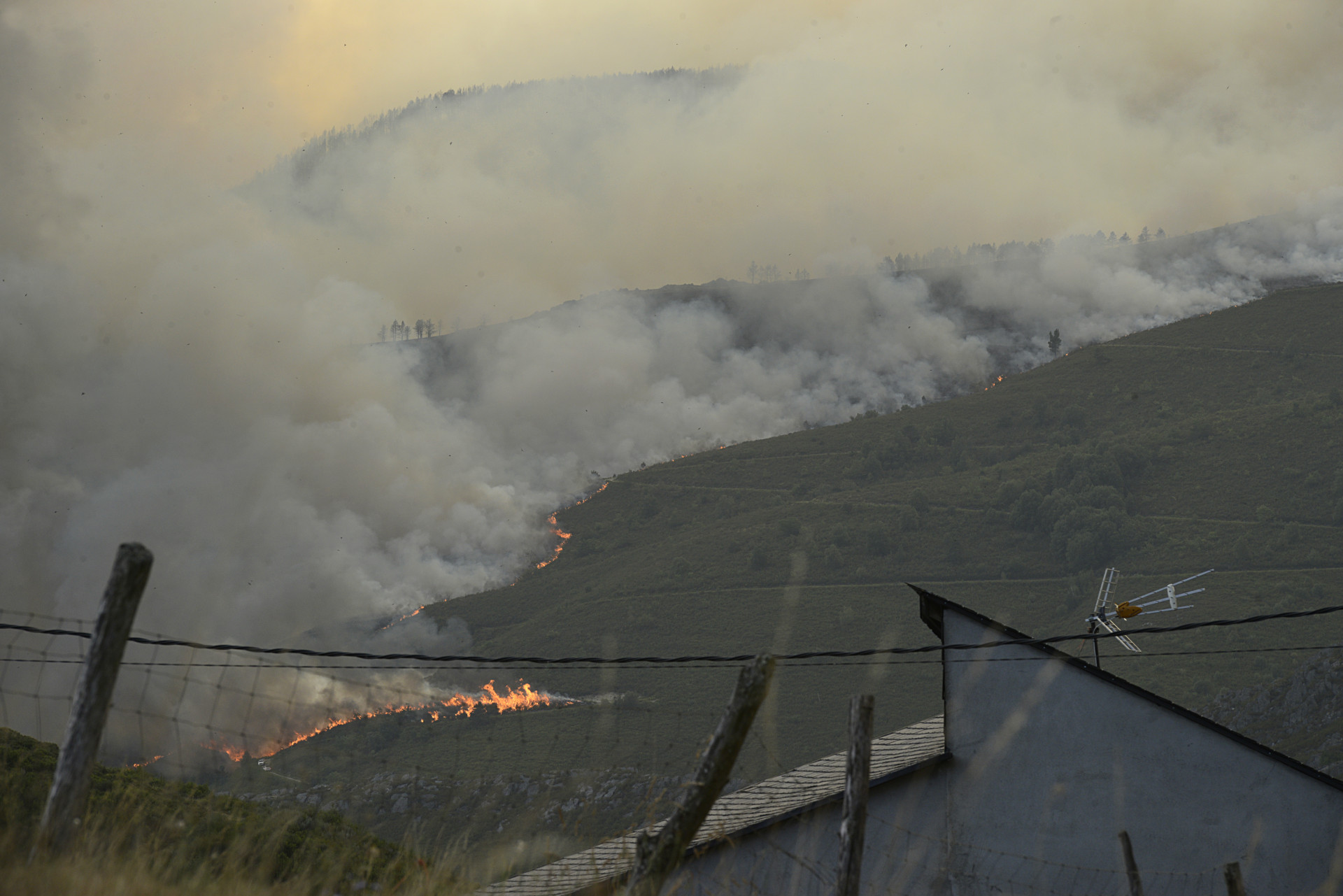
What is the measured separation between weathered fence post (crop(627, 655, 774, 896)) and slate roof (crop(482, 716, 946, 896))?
4911 millimetres

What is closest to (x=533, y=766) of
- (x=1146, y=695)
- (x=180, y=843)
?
(x=1146, y=695)

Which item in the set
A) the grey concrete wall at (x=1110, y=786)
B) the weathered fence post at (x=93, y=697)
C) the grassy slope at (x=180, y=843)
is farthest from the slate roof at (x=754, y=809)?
the weathered fence post at (x=93, y=697)

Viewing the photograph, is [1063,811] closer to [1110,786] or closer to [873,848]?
[1110,786]

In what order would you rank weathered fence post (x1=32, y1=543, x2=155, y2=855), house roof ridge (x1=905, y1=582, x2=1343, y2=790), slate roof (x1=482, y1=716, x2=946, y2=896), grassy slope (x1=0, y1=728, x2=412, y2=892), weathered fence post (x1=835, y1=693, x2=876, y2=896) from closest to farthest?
1. weathered fence post (x1=32, y1=543, x2=155, y2=855)
2. weathered fence post (x1=835, y1=693, x2=876, y2=896)
3. grassy slope (x1=0, y1=728, x2=412, y2=892)
4. slate roof (x1=482, y1=716, x2=946, y2=896)
5. house roof ridge (x1=905, y1=582, x2=1343, y2=790)

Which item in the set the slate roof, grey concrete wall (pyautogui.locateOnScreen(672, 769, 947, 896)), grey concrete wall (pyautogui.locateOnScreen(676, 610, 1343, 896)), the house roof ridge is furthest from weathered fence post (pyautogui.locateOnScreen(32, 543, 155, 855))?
the house roof ridge

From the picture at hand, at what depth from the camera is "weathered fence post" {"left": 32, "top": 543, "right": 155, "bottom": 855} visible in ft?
17.9

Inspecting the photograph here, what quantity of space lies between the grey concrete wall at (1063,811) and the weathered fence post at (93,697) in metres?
9.36

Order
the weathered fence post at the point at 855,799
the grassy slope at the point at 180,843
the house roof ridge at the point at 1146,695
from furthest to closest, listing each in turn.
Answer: the house roof ridge at the point at 1146,695, the grassy slope at the point at 180,843, the weathered fence post at the point at 855,799

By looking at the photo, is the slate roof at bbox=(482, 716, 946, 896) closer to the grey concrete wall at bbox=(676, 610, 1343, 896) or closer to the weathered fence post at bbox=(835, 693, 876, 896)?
the grey concrete wall at bbox=(676, 610, 1343, 896)

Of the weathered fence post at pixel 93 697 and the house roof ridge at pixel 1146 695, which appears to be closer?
the weathered fence post at pixel 93 697

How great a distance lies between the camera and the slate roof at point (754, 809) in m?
12.3

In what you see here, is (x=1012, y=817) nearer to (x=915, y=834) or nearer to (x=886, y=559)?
(x=915, y=834)

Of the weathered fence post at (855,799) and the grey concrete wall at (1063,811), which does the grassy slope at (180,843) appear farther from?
the grey concrete wall at (1063,811)

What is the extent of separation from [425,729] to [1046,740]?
18634 centimetres
